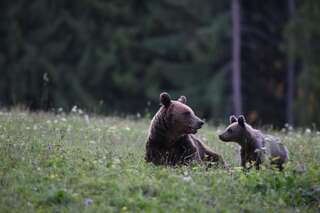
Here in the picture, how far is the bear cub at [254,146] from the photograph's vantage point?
11.5m

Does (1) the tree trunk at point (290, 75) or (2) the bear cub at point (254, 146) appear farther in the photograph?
(1) the tree trunk at point (290, 75)

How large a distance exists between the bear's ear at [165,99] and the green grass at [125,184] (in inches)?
35.0

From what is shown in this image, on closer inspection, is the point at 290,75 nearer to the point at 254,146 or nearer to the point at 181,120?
the point at 254,146

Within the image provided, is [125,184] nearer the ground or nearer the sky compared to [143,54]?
nearer the ground

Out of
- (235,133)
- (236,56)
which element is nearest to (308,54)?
(236,56)

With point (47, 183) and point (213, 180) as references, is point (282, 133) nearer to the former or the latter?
point (213, 180)

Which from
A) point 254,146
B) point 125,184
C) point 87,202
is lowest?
point 87,202

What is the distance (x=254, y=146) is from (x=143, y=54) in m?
30.5

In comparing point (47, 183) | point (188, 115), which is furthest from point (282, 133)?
point (47, 183)

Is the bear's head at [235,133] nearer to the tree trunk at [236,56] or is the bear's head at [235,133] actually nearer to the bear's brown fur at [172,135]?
the bear's brown fur at [172,135]

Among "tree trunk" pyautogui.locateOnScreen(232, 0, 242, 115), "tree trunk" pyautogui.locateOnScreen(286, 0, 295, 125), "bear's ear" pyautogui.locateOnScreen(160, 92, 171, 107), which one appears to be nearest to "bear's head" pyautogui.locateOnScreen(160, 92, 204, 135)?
"bear's ear" pyautogui.locateOnScreen(160, 92, 171, 107)

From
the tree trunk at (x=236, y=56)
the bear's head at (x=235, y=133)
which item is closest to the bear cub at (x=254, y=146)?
the bear's head at (x=235, y=133)

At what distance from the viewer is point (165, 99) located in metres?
11.7

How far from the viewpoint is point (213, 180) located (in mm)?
10188
